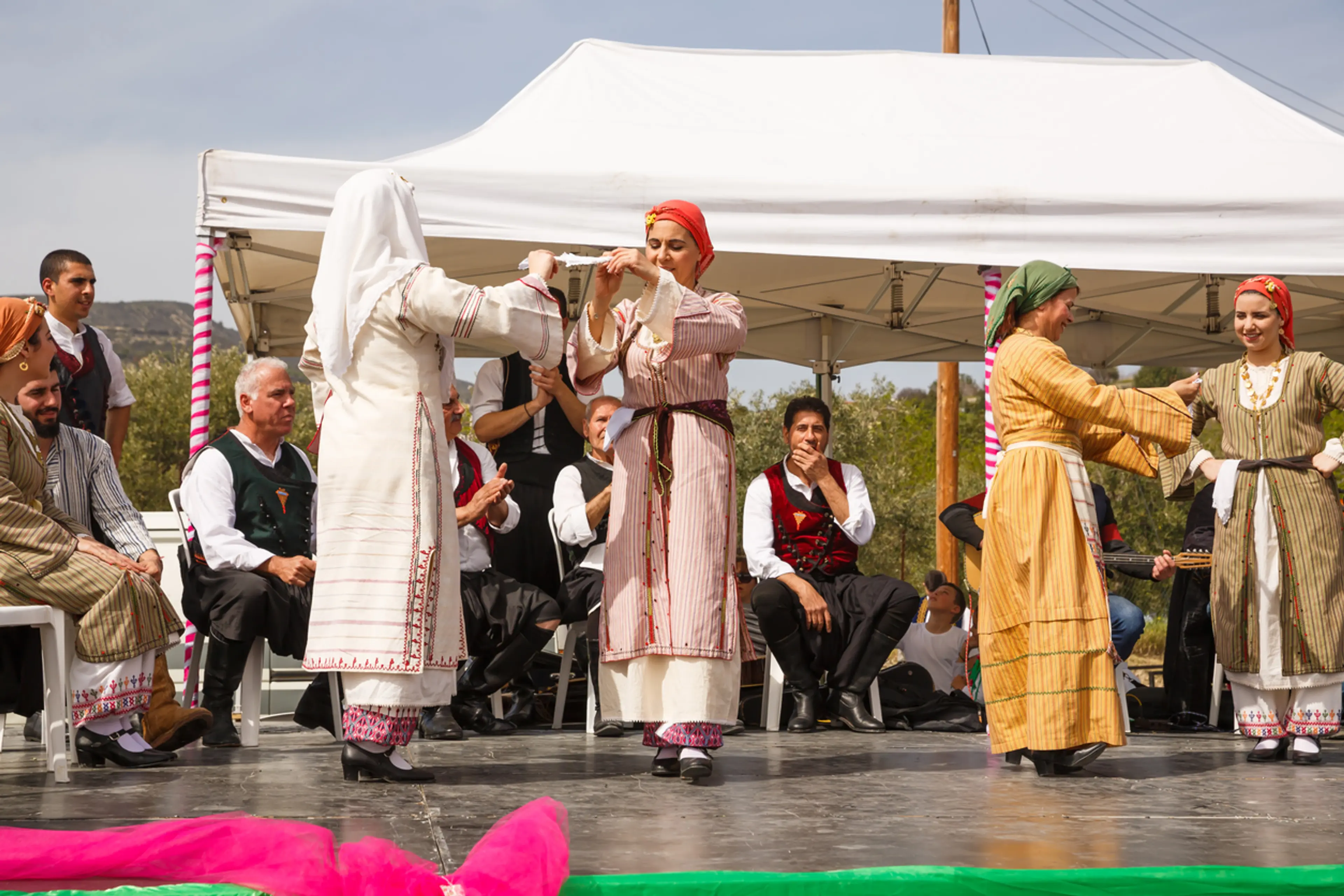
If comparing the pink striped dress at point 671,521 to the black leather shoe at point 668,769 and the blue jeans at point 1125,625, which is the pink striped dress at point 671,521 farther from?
the blue jeans at point 1125,625

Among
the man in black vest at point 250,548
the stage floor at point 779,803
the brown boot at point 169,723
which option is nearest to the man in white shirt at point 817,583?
the stage floor at point 779,803

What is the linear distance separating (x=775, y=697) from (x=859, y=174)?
7.40 ft

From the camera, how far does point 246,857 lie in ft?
7.71

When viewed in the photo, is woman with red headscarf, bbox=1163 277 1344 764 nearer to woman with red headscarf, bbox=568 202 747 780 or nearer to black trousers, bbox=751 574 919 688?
black trousers, bbox=751 574 919 688

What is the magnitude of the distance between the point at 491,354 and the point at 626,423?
396 cm

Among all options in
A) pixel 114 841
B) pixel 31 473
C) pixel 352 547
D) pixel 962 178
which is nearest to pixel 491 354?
pixel 962 178

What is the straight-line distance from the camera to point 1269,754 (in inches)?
188

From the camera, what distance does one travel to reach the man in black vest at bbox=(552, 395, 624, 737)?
5.54m

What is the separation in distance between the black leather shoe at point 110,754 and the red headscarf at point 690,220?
230 centimetres

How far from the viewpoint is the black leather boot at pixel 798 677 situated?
5.72 m

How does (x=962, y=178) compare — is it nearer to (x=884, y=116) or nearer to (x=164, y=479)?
(x=884, y=116)

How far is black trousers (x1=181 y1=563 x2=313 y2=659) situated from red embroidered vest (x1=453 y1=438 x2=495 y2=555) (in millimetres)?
841

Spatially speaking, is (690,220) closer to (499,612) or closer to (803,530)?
(499,612)

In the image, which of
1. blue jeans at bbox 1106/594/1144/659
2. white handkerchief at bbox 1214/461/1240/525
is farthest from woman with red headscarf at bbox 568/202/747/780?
blue jeans at bbox 1106/594/1144/659
